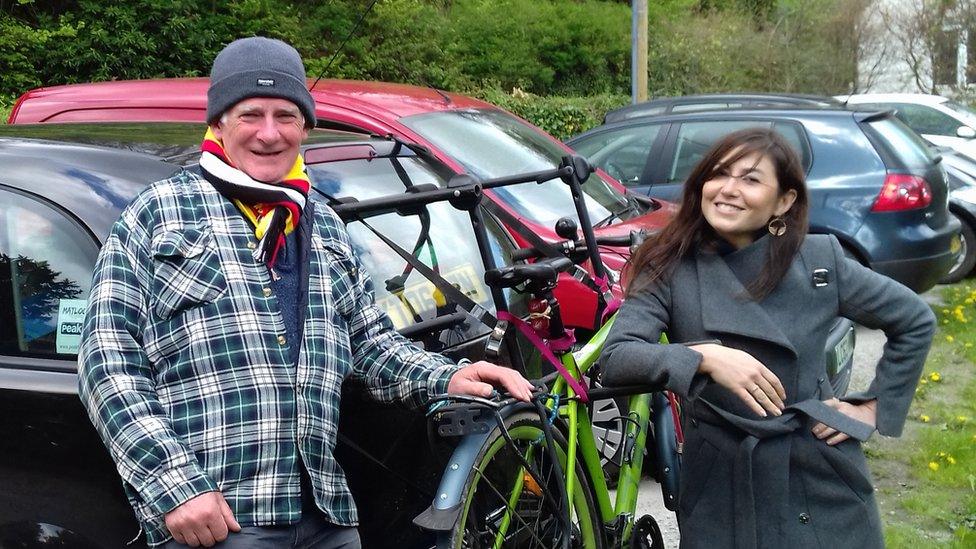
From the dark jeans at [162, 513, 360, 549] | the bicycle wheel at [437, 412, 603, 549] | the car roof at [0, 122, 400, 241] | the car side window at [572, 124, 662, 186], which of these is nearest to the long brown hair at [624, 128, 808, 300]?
the bicycle wheel at [437, 412, 603, 549]

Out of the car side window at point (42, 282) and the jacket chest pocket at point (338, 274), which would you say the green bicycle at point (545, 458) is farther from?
the car side window at point (42, 282)

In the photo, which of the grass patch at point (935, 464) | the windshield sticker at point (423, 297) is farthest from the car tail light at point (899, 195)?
the windshield sticker at point (423, 297)

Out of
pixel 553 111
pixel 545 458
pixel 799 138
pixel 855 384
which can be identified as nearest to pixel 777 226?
pixel 545 458

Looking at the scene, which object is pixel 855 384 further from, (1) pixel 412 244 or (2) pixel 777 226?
(2) pixel 777 226

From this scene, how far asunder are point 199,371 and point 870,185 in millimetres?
6429

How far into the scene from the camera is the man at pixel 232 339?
204 cm

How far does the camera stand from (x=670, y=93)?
80.7ft

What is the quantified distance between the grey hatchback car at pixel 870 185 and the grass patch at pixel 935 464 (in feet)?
2.52

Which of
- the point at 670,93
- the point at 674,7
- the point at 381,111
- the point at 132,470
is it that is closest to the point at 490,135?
the point at 381,111

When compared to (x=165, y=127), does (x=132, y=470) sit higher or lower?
lower

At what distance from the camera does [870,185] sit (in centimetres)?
755

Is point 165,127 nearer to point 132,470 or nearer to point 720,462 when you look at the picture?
point 132,470

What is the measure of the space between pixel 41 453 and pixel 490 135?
379 centimetres

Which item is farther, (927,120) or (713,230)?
(927,120)
